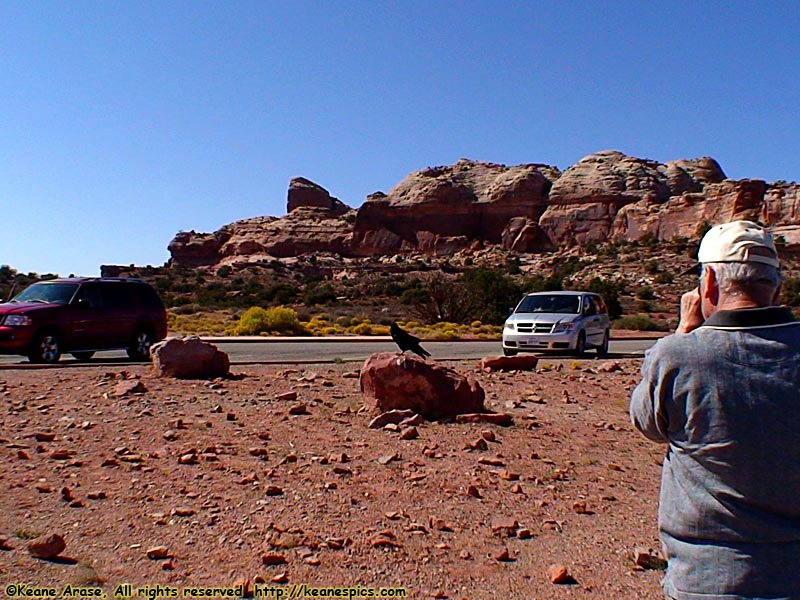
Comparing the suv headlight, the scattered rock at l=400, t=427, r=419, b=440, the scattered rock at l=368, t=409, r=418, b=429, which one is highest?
the suv headlight

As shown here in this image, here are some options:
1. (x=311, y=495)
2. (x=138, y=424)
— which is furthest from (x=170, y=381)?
(x=311, y=495)

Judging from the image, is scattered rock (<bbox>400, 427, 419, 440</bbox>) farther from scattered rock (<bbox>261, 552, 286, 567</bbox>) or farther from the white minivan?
the white minivan

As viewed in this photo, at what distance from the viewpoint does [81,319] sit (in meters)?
18.3

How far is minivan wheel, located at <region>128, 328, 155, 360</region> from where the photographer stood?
1961 cm

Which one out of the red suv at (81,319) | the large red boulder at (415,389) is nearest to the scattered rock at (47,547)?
the large red boulder at (415,389)

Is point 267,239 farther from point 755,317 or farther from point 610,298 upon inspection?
point 755,317

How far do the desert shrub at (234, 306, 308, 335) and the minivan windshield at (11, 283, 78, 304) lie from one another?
16786 millimetres

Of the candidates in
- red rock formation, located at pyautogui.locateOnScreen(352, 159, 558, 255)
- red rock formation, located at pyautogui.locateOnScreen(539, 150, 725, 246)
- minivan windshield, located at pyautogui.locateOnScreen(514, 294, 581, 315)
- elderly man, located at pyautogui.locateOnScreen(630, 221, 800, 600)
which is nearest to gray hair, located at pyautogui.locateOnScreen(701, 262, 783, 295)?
elderly man, located at pyautogui.locateOnScreen(630, 221, 800, 600)

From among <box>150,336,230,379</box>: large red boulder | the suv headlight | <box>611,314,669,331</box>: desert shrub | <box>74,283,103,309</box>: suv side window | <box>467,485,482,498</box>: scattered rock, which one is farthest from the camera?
<box>611,314,669,331</box>: desert shrub

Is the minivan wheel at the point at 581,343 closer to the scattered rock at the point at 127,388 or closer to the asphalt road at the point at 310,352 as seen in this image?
the asphalt road at the point at 310,352

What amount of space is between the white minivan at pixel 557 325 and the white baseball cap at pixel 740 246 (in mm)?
19187

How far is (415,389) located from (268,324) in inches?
1071

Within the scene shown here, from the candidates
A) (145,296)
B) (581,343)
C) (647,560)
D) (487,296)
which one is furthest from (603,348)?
(487,296)

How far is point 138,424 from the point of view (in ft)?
28.8
